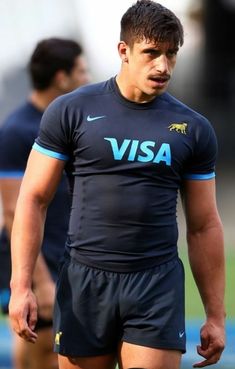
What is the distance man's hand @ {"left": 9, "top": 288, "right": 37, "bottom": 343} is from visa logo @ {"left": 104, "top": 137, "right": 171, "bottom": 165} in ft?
2.26

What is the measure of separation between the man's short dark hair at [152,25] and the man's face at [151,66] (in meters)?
0.03

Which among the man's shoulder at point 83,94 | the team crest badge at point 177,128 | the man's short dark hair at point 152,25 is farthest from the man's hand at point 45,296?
the man's short dark hair at point 152,25

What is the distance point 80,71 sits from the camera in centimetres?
727

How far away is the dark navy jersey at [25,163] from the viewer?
22.5 feet

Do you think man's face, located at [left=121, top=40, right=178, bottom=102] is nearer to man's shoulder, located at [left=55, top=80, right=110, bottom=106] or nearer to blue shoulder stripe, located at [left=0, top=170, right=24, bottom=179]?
man's shoulder, located at [left=55, top=80, right=110, bottom=106]

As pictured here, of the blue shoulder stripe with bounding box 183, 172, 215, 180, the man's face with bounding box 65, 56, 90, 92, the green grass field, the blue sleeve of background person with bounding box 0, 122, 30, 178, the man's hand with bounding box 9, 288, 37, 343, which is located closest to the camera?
the man's hand with bounding box 9, 288, 37, 343

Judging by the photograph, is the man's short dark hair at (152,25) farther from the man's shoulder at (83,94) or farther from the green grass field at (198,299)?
the green grass field at (198,299)

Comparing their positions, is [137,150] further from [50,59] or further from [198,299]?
[198,299]

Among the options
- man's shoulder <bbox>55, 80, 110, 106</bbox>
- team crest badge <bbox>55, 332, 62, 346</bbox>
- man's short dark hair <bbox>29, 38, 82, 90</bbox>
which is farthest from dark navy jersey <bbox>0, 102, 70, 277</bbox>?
team crest badge <bbox>55, 332, 62, 346</bbox>

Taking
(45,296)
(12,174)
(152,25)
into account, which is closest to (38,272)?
(45,296)

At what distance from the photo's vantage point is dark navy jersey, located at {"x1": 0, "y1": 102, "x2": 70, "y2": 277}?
6844 millimetres

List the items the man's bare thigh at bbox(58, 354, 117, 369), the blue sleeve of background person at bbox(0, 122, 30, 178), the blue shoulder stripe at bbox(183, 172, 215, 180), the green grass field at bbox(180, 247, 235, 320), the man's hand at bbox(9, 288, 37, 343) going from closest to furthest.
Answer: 1. the man's hand at bbox(9, 288, 37, 343)
2. the man's bare thigh at bbox(58, 354, 117, 369)
3. the blue shoulder stripe at bbox(183, 172, 215, 180)
4. the blue sleeve of background person at bbox(0, 122, 30, 178)
5. the green grass field at bbox(180, 247, 235, 320)

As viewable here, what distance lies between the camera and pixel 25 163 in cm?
684

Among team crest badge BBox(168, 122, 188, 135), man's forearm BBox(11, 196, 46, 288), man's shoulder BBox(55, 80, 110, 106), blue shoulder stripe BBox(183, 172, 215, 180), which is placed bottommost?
man's forearm BBox(11, 196, 46, 288)
